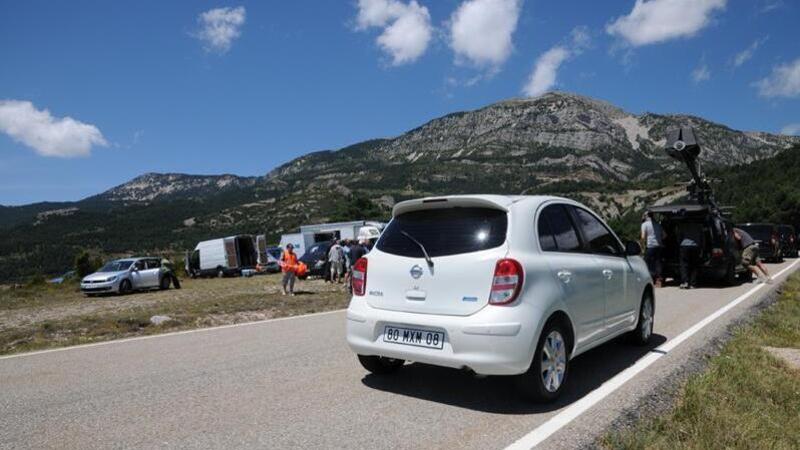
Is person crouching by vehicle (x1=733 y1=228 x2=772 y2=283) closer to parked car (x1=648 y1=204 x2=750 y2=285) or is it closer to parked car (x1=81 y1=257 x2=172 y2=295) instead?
parked car (x1=648 y1=204 x2=750 y2=285)

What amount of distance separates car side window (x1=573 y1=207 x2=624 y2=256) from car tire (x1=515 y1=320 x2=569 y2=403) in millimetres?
1355

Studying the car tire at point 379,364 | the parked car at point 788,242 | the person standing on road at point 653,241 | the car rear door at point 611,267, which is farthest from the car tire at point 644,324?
the parked car at point 788,242

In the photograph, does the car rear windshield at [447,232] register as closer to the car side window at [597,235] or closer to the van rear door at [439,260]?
the van rear door at [439,260]

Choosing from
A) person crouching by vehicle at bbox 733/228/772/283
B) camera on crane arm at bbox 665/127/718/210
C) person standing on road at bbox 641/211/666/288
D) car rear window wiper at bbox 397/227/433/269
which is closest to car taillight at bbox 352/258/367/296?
car rear window wiper at bbox 397/227/433/269

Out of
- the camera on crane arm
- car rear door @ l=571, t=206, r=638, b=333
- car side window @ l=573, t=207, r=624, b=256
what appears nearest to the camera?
car rear door @ l=571, t=206, r=638, b=333

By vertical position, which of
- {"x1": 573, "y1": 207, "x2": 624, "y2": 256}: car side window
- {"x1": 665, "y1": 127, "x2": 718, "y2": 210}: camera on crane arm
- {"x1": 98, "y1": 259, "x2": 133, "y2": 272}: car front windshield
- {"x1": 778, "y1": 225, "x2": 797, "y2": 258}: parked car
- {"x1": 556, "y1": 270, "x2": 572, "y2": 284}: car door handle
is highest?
{"x1": 665, "y1": 127, "x2": 718, "y2": 210}: camera on crane arm

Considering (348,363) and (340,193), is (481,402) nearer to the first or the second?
(348,363)

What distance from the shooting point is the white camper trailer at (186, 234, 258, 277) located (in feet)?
112

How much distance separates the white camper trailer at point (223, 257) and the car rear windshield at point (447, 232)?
30.9m

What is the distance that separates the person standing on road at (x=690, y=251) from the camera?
45.9 ft

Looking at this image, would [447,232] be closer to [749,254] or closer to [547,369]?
[547,369]

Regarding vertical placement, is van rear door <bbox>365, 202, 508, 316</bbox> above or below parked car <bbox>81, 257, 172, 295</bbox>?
above

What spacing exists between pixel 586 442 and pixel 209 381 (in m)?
3.55

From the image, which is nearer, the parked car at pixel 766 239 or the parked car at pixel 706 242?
the parked car at pixel 706 242
